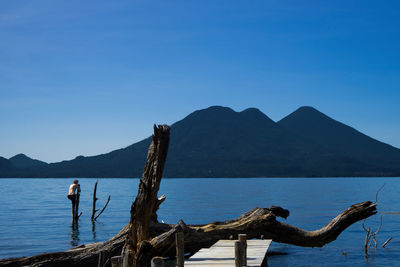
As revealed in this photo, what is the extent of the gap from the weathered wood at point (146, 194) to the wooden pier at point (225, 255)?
180 cm

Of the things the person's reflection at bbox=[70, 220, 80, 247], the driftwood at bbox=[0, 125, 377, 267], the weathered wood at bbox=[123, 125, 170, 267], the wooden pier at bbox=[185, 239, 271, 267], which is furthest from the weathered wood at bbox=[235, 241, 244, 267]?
A: the person's reflection at bbox=[70, 220, 80, 247]

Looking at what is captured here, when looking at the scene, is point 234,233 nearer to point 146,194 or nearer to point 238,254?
point 146,194

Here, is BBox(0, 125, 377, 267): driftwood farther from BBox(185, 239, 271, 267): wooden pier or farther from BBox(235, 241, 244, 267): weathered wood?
BBox(235, 241, 244, 267): weathered wood

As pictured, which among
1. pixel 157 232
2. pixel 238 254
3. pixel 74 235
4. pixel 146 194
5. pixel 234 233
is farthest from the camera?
pixel 74 235

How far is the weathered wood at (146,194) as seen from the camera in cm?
1636

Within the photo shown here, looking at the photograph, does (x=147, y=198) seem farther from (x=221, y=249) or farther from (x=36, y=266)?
(x=36, y=266)

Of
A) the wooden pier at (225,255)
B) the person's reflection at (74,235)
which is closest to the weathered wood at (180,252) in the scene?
the wooden pier at (225,255)

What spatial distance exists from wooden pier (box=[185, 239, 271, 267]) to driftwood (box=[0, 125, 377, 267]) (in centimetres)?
105

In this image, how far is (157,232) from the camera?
2055 centimetres

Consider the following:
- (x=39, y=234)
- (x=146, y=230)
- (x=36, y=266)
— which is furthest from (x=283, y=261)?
(x=39, y=234)

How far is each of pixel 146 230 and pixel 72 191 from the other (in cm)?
2553

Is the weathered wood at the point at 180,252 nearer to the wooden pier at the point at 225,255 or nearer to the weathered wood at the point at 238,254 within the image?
the wooden pier at the point at 225,255

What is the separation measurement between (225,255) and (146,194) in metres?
3.24

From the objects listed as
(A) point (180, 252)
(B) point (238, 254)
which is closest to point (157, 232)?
(A) point (180, 252)
